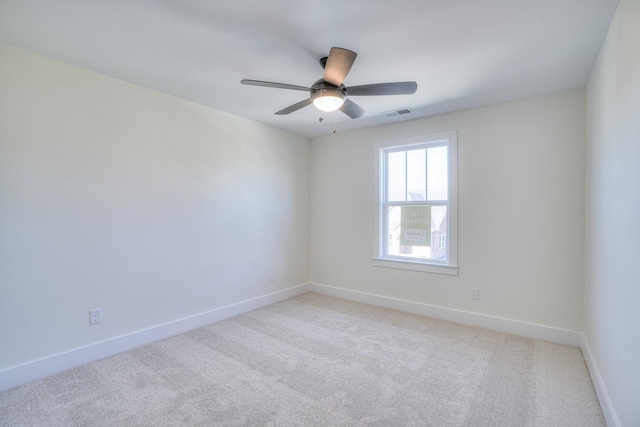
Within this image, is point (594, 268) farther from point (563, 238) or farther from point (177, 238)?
point (177, 238)

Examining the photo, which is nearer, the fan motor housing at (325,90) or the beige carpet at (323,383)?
the beige carpet at (323,383)

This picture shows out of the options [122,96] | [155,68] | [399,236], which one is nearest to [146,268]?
[122,96]

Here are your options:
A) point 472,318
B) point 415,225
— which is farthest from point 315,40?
point 472,318

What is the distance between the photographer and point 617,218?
1791 millimetres

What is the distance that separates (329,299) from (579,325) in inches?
111

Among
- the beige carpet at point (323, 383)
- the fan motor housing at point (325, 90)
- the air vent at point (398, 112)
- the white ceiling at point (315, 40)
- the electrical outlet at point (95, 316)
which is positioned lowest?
the beige carpet at point (323, 383)

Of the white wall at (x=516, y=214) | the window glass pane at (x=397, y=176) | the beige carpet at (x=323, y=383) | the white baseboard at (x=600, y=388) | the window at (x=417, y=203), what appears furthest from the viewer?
the window glass pane at (x=397, y=176)

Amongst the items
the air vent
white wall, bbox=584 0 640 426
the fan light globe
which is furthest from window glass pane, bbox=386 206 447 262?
the fan light globe

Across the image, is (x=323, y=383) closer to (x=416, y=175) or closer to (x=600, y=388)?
(x=600, y=388)

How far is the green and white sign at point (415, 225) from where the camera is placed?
3.80 m

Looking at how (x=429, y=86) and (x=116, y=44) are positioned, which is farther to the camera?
(x=429, y=86)

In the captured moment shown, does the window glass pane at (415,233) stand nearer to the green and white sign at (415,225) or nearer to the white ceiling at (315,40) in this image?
the green and white sign at (415,225)

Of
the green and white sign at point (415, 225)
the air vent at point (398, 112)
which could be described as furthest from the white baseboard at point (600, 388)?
the air vent at point (398, 112)

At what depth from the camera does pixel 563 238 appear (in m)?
2.90
